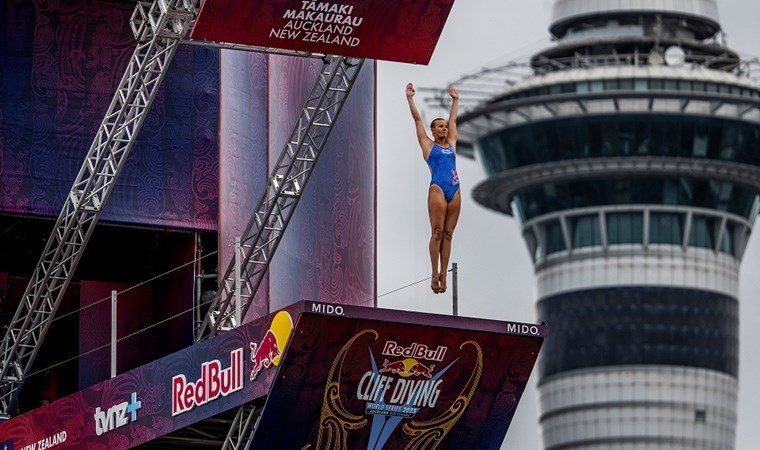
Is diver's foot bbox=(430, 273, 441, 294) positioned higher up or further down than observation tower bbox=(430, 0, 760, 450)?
further down

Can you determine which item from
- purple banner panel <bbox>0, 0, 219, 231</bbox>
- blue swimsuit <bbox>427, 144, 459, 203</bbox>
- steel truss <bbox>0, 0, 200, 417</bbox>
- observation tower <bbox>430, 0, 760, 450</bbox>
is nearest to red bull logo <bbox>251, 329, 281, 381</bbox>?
blue swimsuit <bbox>427, 144, 459, 203</bbox>

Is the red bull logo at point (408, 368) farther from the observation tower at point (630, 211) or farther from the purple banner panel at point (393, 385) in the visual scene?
the observation tower at point (630, 211)

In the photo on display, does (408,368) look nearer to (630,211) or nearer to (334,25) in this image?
(334,25)

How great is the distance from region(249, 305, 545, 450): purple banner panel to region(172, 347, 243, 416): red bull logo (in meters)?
1.20

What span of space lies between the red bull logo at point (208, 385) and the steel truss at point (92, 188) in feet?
14.5

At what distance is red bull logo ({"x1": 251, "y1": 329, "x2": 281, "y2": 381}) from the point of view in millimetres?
42062

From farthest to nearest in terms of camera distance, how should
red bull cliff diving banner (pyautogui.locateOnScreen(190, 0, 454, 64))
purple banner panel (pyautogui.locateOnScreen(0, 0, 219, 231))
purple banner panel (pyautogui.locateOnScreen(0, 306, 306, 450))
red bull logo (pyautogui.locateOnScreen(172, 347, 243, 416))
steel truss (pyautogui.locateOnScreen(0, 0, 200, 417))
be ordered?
purple banner panel (pyautogui.locateOnScreen(0, 0, 219, 231)) → steel truss (pyautogui.locateOnScreen(0, 0, 200, 417)) → red bull cliff diving banner (pyautogui.locateOnScreen(190, 0, 454, 64)) → red bull logo (pyautogui.locateOnScreen(172, 347, 243, 416)) → purple banner panel (pyautogui.locateOnScreen(0, 306, 306, 450))

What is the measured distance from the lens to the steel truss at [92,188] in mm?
46344

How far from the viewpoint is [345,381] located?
4294 cm

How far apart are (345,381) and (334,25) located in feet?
22.4

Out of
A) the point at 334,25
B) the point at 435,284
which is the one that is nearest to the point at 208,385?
the point at 435,284

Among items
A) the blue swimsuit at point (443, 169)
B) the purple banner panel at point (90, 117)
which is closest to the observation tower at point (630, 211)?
the purple banner panel at point (90, 117)

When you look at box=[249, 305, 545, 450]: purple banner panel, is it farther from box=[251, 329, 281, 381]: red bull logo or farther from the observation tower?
the observation tower

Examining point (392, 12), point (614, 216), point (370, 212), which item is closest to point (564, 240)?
point (614, 216)
